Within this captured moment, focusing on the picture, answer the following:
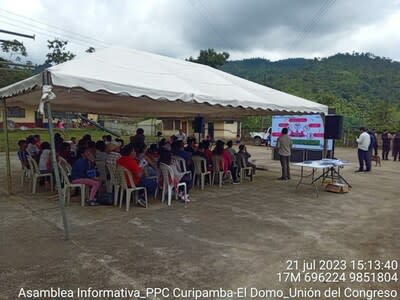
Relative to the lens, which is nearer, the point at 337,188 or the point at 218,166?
the point at 337,188

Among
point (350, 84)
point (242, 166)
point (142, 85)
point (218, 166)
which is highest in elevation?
point (350, 84)

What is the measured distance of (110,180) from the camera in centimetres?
554

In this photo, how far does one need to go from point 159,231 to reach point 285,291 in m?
1.98

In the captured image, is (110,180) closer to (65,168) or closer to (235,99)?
(65,168)

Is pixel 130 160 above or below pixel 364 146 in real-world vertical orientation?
above

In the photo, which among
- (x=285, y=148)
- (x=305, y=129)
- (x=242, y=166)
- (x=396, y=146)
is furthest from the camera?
(x=396, y=146)

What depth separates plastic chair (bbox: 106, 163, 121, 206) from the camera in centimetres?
529

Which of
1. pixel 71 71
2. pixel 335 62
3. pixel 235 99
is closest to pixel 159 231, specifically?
pixel 71 71

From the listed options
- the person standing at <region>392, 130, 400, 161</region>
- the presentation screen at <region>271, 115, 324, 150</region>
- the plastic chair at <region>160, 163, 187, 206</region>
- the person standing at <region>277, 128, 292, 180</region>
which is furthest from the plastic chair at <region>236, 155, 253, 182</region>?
the person standing at <region>392, 130, 400, 161</region>

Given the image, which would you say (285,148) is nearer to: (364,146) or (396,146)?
(364,146)

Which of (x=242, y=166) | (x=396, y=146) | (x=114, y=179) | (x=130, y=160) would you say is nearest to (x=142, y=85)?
(x=130, y=160)

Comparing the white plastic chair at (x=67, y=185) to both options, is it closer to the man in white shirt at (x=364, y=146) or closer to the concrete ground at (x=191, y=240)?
the concrete ground at (x=191, y=240)

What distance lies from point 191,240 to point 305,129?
966 cm

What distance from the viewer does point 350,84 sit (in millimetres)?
36250
